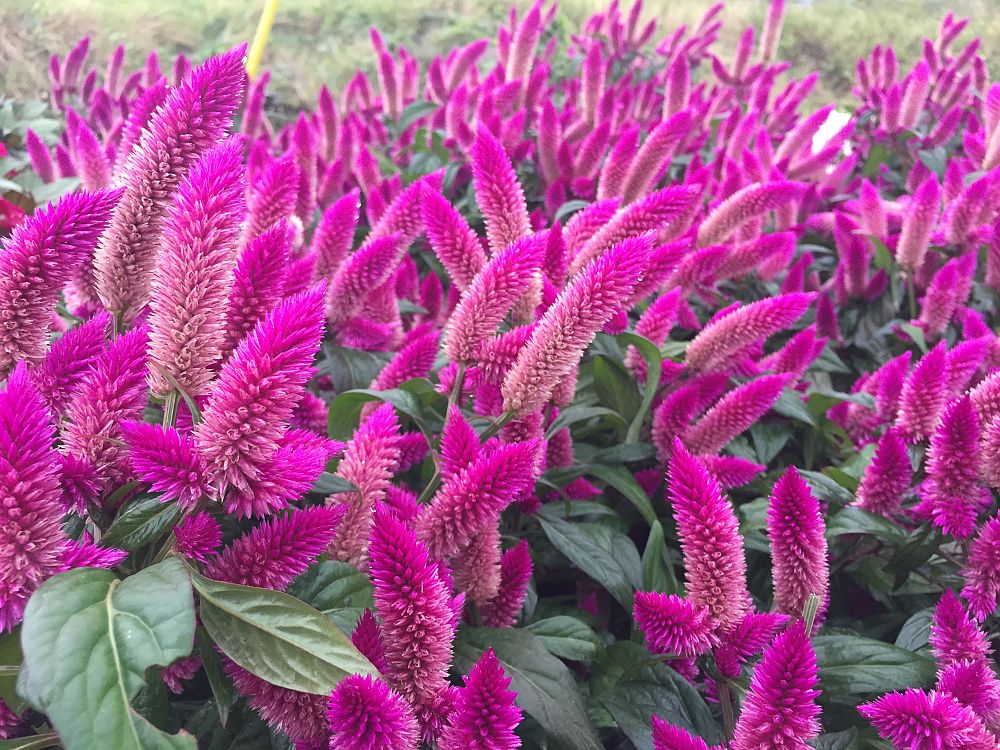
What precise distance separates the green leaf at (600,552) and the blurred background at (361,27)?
4931 mm

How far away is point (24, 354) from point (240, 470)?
0.23 metres

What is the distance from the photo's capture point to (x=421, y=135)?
2561mm

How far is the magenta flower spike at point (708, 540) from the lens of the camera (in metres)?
0.85

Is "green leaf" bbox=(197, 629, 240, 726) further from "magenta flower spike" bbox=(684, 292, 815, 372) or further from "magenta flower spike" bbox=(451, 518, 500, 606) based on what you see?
"magenta flower spike" bbox=(684, 292, 815, 372)

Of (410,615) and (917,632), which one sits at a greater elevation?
(410,615)

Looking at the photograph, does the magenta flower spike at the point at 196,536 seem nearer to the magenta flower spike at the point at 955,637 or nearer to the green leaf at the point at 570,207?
the magenta flower spike at the point at 955,637

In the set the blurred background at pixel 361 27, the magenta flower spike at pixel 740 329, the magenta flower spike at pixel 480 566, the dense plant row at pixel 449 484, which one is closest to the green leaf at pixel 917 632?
the dense plant row at pixel 449 484

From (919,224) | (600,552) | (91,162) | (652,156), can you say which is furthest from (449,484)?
(919,224)

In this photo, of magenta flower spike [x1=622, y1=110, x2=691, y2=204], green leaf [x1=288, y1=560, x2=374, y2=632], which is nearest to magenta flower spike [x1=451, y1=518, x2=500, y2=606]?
green leaf [x1=288, y1=560, x2=374, y2=632]

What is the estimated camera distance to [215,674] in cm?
74

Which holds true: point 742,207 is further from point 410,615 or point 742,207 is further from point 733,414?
point 410,615

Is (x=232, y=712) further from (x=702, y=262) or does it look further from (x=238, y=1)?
(x=238, y=1)

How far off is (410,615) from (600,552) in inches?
17.4

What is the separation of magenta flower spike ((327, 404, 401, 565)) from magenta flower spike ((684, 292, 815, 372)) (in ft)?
2.03
